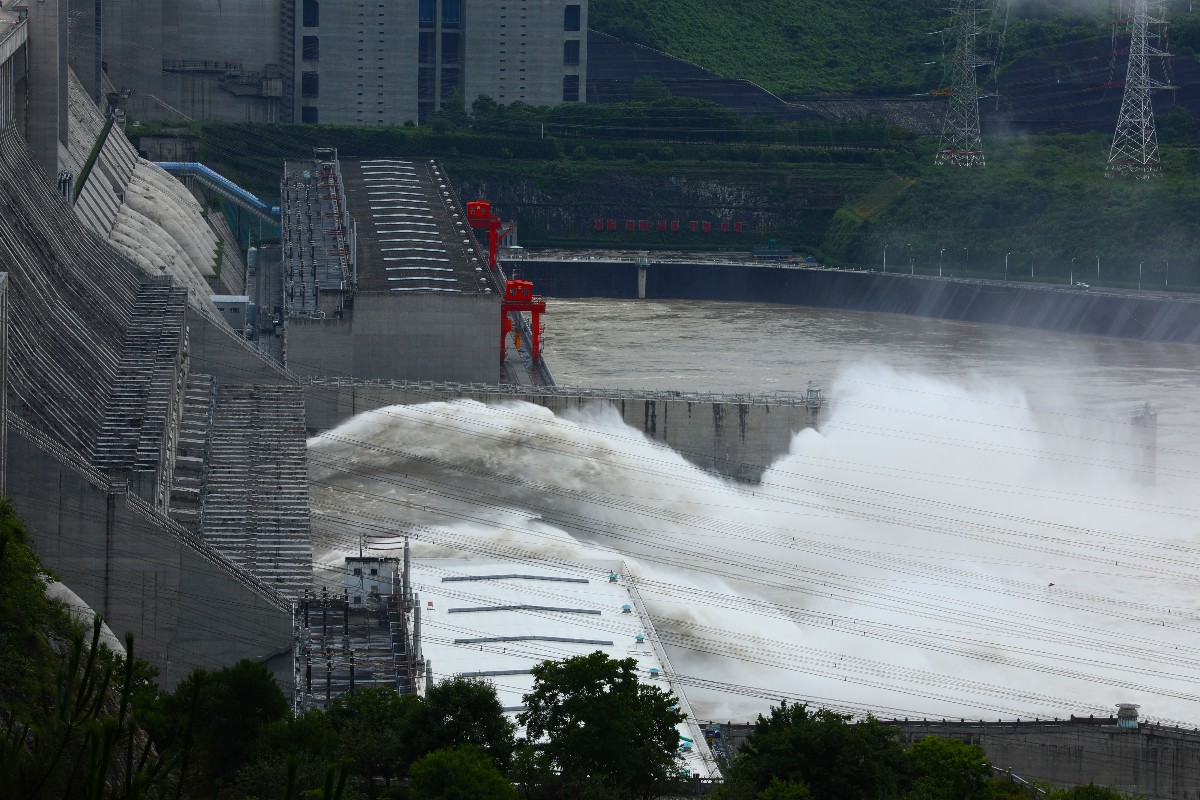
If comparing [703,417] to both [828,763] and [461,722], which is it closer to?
[828,763]

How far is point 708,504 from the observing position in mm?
51844

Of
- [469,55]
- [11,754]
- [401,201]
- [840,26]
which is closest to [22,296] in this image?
[11,754]

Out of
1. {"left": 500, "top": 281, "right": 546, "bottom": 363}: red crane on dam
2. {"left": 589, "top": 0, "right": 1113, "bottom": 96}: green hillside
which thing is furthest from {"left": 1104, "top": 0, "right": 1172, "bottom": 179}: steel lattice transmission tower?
{"left": 500, "top": 281, "right": 546, "bottom": 363}: red crane on dam

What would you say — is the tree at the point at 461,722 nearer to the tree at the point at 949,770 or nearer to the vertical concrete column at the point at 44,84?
the tree at the point at 949,770

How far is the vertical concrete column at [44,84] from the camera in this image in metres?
58.9

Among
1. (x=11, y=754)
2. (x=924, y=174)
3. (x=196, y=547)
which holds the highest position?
(x=924, y=174)

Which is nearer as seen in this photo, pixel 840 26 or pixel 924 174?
→ pixel 924 174

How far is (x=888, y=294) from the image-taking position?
93.6 metres

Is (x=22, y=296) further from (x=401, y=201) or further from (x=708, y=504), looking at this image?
(x=401, y=201)

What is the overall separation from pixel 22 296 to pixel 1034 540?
22.8 metres

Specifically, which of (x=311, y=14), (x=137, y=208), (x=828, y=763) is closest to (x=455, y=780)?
(x=828, y=763)

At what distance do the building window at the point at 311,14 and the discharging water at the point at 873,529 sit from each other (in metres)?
41.8

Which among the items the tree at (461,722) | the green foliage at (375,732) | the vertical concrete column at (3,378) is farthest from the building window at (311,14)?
the tree at (461,722)

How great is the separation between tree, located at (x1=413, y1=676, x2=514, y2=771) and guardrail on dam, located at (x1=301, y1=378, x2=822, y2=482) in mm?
28853
